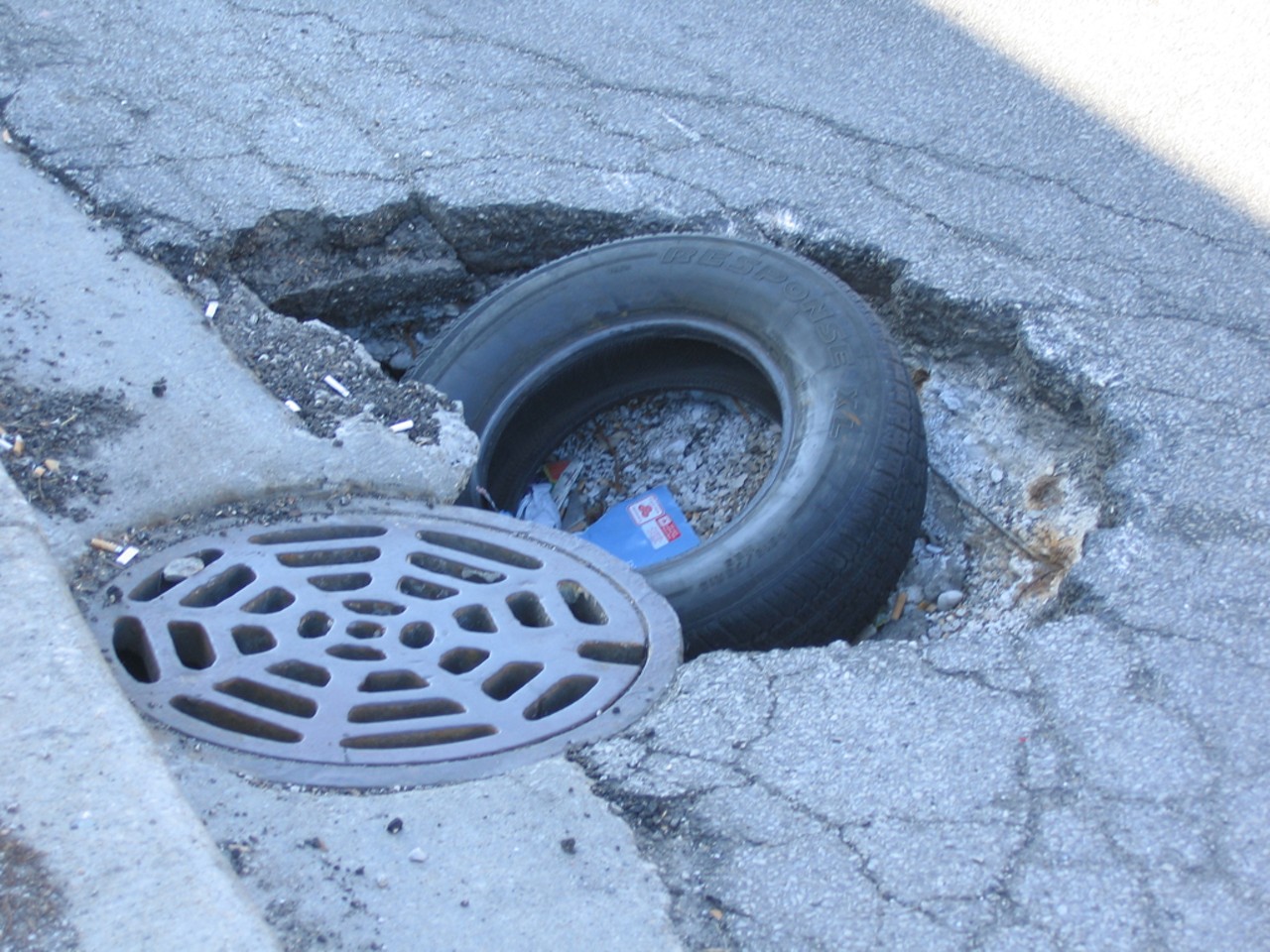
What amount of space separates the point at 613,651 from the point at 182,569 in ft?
2.54

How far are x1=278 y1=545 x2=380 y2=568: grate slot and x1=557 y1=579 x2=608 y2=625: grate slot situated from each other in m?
0.35

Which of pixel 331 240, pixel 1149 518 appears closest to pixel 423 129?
pixel 331 240

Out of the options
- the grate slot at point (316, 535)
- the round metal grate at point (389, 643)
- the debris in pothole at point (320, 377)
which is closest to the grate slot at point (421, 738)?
the round metal grate at point (389, 643)

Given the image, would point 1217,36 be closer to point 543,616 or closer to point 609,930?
point 543,616

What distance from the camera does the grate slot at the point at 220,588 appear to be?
207 centimetres

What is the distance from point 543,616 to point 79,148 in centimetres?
189

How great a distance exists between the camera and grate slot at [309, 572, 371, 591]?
2.14 metres

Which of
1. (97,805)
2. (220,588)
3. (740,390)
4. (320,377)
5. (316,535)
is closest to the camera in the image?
(97,805)

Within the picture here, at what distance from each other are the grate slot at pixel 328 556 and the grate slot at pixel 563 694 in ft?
1.48

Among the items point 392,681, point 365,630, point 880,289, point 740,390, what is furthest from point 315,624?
point 880,289

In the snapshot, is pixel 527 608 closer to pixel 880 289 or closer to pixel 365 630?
pixel 365 630

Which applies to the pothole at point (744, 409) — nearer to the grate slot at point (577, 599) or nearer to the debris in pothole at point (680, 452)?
the debris in pothole at point (680, 452)

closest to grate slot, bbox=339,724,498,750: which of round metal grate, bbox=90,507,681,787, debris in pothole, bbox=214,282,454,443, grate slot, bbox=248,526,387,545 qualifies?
round metal grate, bbox=90,507,681,787

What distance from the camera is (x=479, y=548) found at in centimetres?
226
